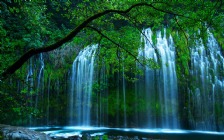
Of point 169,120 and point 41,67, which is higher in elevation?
point 41,67

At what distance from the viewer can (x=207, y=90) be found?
477 inches

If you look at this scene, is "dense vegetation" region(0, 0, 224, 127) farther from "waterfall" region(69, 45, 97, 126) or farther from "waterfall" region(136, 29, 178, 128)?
"waterfall" region(69, 45, 97, 126)

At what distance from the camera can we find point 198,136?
983 centimetres

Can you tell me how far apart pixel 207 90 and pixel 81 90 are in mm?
7576

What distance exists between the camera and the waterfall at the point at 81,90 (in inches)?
516

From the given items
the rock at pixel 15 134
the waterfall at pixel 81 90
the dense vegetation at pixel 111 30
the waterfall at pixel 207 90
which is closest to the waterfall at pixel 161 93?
the dense vegetation at pixel 111 30

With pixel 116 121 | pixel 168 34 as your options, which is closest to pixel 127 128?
pixel 116 121

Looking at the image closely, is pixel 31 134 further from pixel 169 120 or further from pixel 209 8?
pixel 169 120

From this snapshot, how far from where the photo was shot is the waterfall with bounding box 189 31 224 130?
38.0 feet

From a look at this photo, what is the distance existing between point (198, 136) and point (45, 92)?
9.42 meters

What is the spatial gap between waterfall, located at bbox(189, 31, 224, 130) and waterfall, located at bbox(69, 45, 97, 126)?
612cm

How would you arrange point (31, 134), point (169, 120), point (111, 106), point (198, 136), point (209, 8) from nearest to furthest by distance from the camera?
point (31, 134), point (209, 8), point (198, 136), point (169, 120), point (111, 106)

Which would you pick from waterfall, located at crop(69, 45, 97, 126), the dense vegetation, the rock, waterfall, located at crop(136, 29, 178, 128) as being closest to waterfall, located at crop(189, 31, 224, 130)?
the dense vegetation

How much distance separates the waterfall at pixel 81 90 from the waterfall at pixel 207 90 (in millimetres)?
6123
